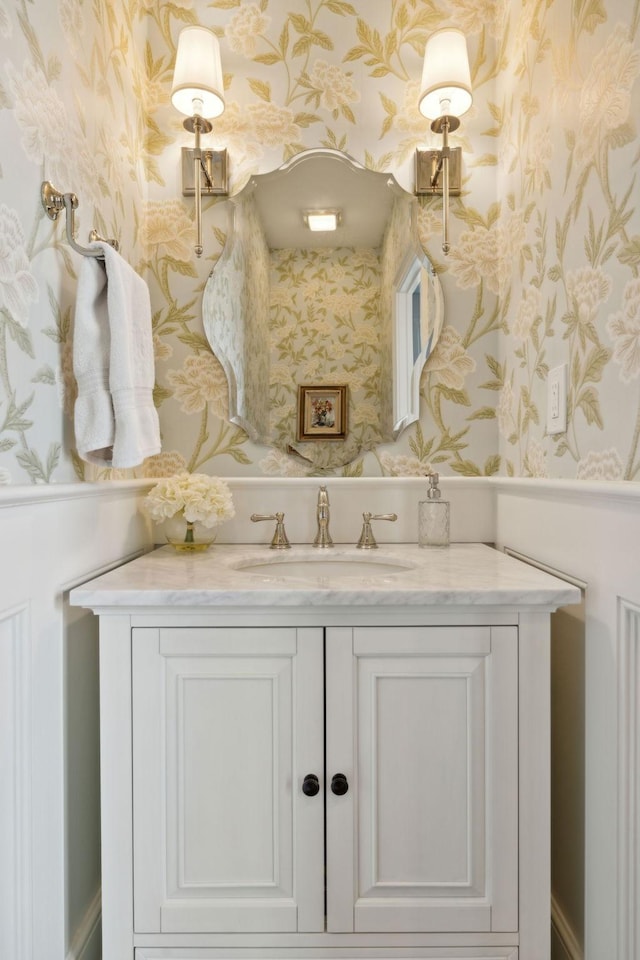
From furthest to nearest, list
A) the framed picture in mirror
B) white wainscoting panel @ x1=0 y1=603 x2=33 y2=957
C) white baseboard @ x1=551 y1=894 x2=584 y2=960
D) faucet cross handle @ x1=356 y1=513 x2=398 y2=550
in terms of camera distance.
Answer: the framed picture in mirror → faucet cross handle @ x1=356 y1=513 x2=398 y2=550 → white baseboard @ x1=551 y1=894 x2=584 y2=960 → white wainscoting panel @ x1=0 y1=603 x2=33 y2=957

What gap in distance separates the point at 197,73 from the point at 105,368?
86cm

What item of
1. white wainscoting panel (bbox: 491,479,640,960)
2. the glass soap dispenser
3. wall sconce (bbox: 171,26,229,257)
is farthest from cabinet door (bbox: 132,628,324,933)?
wall sconce (bbox: 171,26,229,257)

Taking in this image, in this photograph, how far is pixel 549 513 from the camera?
119 cm

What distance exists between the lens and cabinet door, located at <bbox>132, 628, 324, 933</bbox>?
38.4 inches

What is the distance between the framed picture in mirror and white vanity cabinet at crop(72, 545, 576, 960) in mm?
674

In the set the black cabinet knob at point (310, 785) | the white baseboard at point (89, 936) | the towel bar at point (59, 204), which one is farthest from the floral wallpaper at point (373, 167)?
the white baseboard at point (89, 936)

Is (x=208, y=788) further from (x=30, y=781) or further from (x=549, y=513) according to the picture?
(x=549, y=513)

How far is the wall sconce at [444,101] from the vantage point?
4.59 feet

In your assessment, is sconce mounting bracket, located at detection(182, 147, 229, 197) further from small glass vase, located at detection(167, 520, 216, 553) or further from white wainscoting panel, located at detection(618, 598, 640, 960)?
white wainscoting panel, located at detection(618, 598, 640, 960)

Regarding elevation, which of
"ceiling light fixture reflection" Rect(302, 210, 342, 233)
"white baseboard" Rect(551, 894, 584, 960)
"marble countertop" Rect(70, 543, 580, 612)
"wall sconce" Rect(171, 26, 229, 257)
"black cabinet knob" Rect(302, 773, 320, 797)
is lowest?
"white baseboard" Rect(551, 894, 584, 960)

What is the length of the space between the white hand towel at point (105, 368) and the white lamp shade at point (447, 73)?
92cm

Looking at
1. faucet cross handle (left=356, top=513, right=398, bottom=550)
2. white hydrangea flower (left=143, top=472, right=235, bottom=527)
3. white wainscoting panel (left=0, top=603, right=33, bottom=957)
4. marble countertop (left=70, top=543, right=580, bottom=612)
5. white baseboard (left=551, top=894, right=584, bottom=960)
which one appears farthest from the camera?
faucet cross handle (left=356, top=513, right=398, bottom=550)

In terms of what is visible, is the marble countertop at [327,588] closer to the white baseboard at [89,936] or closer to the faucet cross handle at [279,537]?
the faucet cross handle at [279,537]

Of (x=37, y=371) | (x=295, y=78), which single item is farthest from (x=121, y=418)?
(x=295, y=78)
